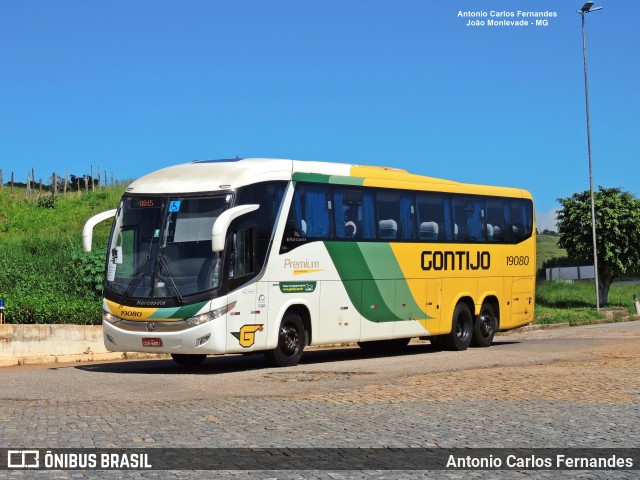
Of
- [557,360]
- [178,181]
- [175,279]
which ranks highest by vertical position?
[178,181]

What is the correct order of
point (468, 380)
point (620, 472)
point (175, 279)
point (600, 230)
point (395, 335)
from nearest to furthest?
point (620, 472)
point (468, 380)
point (175, 279)
point (395, 335)
point (600, 230)

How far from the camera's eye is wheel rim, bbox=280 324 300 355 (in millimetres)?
19766

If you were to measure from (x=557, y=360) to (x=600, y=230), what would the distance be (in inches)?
1428

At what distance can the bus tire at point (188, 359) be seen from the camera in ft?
67.8

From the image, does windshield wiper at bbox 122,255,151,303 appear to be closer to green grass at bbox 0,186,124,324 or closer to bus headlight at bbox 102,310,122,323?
bus headlight at bbox 102,310,122,323

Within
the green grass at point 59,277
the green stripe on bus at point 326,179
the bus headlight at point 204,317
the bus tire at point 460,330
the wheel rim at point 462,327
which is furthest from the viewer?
the wheel rim at point 462,327

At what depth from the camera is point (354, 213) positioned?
70.5 ft

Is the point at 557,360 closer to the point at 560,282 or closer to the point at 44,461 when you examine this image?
the point at 44,461

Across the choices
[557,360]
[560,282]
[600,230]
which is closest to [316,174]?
[557,360]

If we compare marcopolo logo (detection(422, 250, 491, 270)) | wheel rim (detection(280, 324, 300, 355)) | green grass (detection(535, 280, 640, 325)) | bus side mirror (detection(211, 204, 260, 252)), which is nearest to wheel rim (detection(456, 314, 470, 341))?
marcopolo logo (detection(422, 250, 491, 270))

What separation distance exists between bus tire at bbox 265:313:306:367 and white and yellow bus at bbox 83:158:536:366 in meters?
0.03

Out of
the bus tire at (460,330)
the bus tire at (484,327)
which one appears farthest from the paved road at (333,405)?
the bus tire at (484,327)

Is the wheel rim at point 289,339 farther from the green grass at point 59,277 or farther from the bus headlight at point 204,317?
the green grass at point 59,277

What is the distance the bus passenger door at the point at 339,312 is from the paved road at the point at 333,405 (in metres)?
0.55
